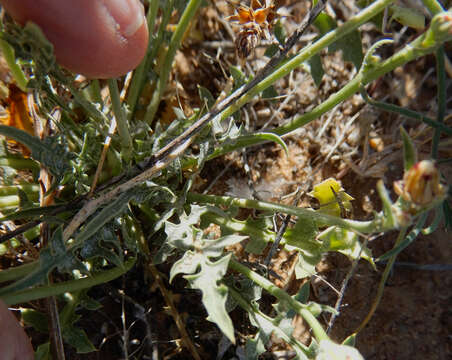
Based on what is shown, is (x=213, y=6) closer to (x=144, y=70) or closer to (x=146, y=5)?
(x=146, y=5)

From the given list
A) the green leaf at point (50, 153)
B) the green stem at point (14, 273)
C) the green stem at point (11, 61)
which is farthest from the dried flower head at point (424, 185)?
the green stem at point (11, 61)

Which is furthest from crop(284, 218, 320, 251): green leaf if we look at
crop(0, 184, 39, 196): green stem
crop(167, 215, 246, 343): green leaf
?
crop(0, 184, 39, 196): green stem

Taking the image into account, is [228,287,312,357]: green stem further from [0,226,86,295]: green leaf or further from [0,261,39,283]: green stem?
[0,261,39,283]: green stem

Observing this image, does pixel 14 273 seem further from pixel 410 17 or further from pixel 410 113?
pixel 410 17

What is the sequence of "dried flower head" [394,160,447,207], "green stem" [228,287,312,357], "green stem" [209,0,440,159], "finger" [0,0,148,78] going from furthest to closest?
"green stem" [228,287,312,357], "green stem" [209,0,440,159], "finger" [0,0,148,78], "dried flower head" [394,160,447,207]

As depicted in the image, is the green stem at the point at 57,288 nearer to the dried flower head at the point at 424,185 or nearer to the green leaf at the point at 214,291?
the green leaf at the point at 214,291

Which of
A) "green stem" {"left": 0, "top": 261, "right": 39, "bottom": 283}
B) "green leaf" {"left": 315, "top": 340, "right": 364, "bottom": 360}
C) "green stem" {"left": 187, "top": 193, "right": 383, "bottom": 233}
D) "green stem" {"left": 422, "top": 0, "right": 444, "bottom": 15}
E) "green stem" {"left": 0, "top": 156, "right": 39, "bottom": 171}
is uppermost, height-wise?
"green stem" {"left": 0, "top": 156, "right": 39, "bottom": 171}
